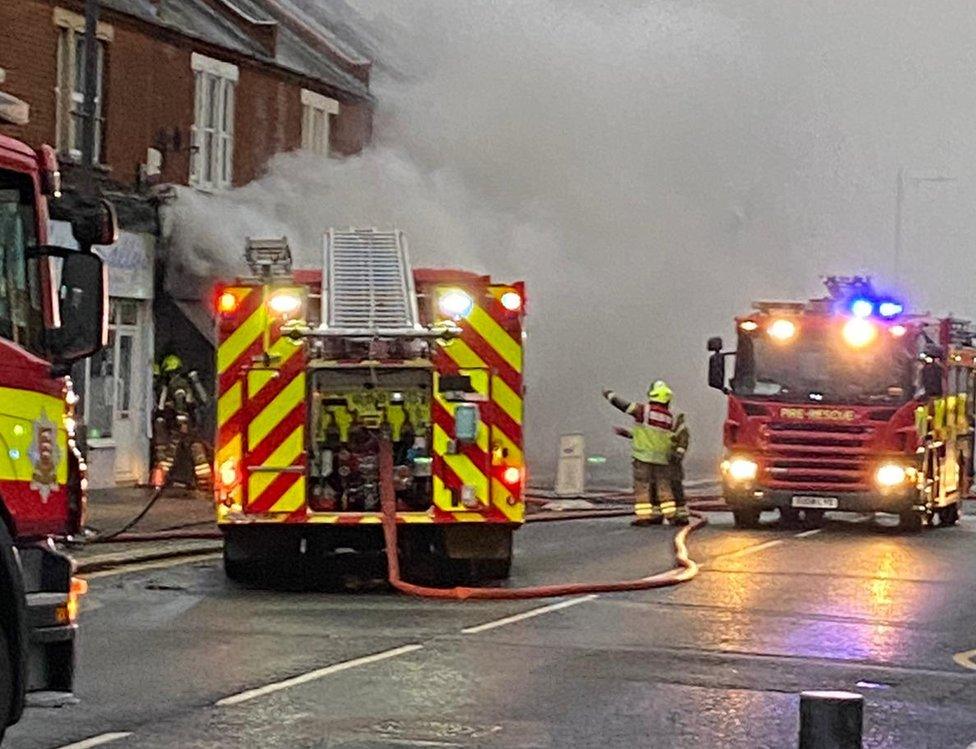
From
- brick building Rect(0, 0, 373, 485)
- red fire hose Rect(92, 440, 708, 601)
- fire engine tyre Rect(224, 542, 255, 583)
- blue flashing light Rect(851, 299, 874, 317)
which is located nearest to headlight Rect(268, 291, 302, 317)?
red fire hose Rect(92, 440, 708, 601)

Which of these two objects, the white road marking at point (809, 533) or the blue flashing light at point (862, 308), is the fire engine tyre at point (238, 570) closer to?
the white road marking at point (809, 533)

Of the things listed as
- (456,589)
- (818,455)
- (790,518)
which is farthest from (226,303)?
(790,518)

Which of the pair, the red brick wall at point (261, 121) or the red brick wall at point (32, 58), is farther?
the red brick wall at point (261, 121)

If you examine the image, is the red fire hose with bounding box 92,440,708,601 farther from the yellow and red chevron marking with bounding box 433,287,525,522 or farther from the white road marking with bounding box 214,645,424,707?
the white road marking with bounding box 214,645,424,707

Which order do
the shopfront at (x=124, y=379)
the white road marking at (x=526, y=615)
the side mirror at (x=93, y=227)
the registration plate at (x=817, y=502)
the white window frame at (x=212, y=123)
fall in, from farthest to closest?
the white window frame at (x=212, y=123), the shopfront at (x=124, y=379), the registration plate at (x=817, y=502), the white road marking at (x=526, y=615), the side mirror at (x=93, y=227)

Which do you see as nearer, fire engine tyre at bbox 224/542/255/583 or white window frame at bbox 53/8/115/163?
fire engine tyre at bbox 224/542/255/583

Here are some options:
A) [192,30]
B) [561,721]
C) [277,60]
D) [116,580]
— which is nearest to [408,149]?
[277,60]

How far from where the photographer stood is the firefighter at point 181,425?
25.5 m

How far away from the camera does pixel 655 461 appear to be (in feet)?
77.5

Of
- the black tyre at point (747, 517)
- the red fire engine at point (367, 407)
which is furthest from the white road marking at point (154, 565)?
the black tyre at point (747, 517)

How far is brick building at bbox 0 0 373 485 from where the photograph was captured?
84.4ft

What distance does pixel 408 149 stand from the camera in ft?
109

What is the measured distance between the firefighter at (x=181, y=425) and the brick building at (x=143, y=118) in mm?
1085

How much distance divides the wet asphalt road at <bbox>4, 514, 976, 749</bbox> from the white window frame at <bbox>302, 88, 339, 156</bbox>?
14691 mm
